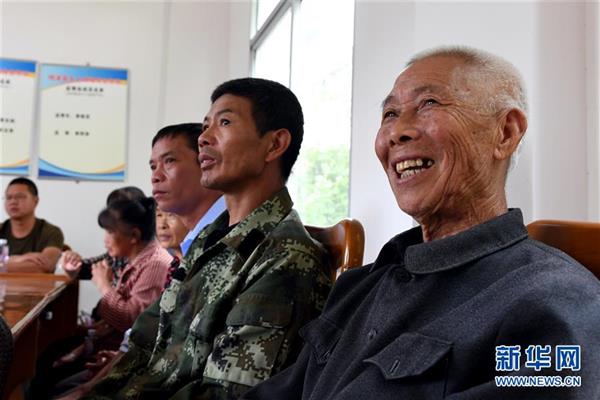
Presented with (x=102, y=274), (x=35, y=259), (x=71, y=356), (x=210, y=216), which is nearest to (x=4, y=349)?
(x=210, y=216)

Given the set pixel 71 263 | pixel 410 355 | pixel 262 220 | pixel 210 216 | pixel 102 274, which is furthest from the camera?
pixel 71 263

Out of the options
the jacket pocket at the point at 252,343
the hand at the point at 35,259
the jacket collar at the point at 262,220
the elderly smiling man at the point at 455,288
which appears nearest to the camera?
the elderly smiling man at the point at 455,288

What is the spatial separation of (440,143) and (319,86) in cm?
185

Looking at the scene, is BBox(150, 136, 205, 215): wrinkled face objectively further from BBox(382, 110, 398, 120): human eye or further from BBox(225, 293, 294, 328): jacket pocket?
BBox(382, 110, 398, 120): human eye

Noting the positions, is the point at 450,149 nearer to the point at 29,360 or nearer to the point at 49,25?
the point at 29,360

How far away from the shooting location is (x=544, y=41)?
1.15 meters

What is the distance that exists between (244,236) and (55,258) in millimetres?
2729

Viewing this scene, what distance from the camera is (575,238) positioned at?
84 cm

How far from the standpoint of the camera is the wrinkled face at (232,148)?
141cm

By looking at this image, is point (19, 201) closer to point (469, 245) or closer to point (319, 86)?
point (319, 86)

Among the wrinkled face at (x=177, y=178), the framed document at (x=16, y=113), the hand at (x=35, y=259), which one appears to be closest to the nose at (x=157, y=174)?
the wrinkled face at (x=177, y=178)

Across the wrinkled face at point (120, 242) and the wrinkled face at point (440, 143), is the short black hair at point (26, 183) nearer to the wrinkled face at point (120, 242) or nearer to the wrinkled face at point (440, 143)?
the wrinkled face at point (120, 242)

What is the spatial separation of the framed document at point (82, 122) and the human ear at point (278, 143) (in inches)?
128

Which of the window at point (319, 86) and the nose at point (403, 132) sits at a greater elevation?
the window at point (319, 86)
